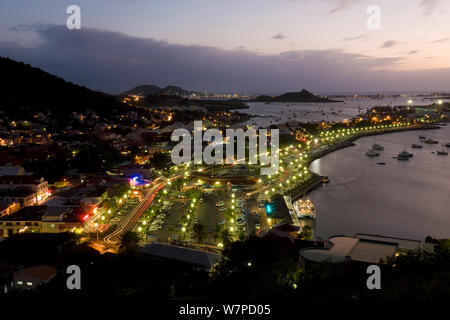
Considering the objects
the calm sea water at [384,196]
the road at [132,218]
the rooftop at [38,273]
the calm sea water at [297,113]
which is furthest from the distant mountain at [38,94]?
the rooftop at [38,273]

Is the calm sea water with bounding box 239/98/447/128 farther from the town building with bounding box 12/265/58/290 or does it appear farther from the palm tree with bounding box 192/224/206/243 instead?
the town building with bounding box 12/265/58/290

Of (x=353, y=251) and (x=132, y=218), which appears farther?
(x=132, y=218)

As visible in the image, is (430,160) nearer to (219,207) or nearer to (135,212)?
(219,207)

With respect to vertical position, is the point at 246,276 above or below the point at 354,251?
above

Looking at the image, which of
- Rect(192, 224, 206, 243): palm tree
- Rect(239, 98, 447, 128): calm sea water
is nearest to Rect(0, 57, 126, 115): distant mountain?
Rect(239, 98, 447, 128): calm sea water

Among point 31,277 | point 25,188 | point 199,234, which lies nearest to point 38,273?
point 31,277

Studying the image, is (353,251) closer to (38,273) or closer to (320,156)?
(38,273)
